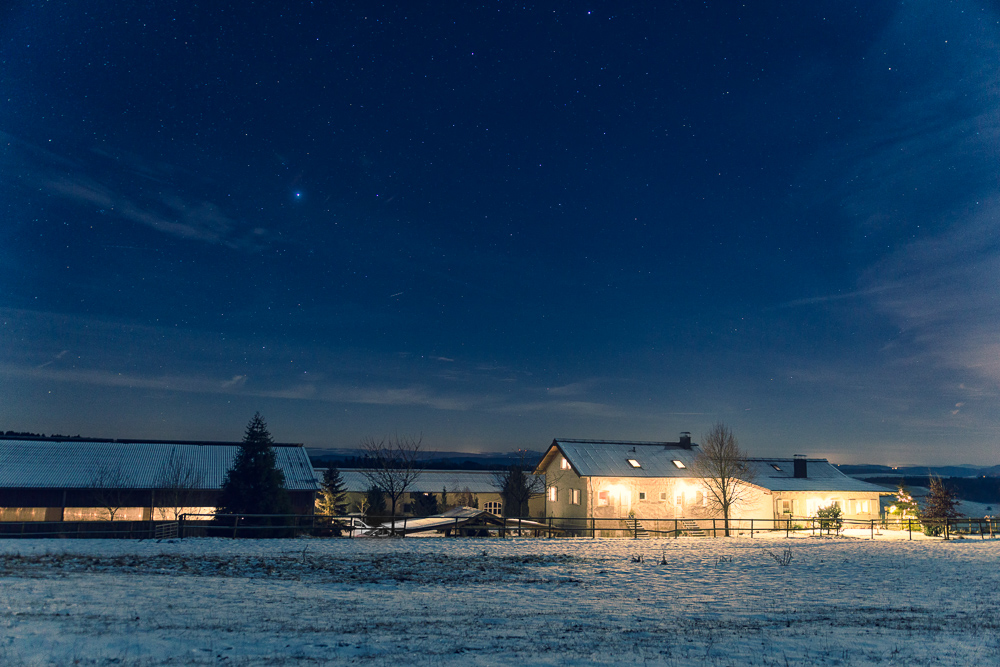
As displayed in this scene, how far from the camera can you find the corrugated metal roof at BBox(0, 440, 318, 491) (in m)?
42.0

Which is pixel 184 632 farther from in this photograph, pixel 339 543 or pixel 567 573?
pixel 339 543

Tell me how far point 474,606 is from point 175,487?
34.3 meters

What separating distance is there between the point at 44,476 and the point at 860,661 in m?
48.2

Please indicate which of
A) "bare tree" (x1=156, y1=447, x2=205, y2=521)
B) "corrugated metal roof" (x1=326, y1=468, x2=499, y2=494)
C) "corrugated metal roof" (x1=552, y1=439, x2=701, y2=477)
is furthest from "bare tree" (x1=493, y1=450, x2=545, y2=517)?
"bare tree" (x1=156, y1=447, x2=205, y2=521)

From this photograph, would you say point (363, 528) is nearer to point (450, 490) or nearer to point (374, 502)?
point (374, 502)

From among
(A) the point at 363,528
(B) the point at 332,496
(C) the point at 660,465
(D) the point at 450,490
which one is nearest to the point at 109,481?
(A) the point at 363,528

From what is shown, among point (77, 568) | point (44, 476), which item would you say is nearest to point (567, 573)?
point (77, 568)

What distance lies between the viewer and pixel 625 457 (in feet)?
168

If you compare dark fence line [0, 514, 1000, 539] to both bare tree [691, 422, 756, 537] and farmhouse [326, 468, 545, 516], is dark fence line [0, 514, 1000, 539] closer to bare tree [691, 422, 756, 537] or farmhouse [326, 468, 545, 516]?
bare tree [691, 422, 756, 537]

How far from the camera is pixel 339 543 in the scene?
92.1ft

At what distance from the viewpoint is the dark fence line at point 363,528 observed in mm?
30366

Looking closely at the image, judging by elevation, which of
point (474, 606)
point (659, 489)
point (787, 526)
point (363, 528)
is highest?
point (474, 606)

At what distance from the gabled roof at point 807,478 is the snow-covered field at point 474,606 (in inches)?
917

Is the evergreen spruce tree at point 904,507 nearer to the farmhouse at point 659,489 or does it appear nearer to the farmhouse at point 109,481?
the farmhouse at point 659,489
